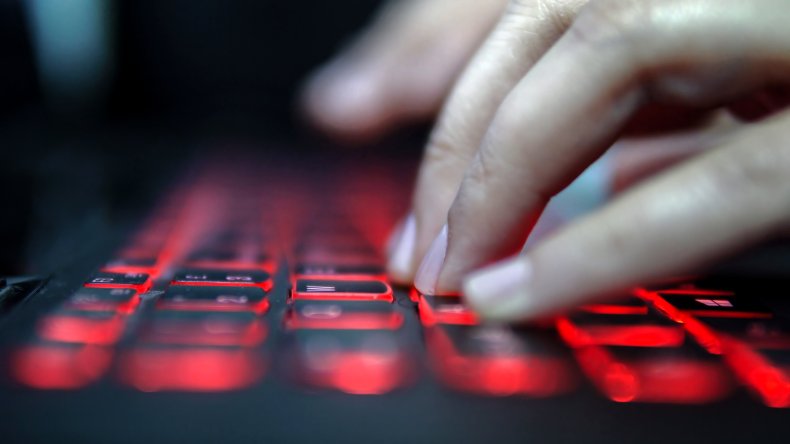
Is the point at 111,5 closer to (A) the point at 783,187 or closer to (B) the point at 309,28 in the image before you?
(B) the point at 309,28

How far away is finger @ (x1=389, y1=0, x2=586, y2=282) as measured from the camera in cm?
57

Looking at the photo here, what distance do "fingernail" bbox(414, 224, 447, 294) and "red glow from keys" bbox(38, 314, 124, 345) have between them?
0.22 m

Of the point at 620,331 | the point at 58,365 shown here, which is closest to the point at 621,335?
the point at 620,331

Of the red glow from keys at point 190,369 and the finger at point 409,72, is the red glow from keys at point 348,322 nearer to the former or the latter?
the red glow from keys at point 190,369

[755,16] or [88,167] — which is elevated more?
[88,167]

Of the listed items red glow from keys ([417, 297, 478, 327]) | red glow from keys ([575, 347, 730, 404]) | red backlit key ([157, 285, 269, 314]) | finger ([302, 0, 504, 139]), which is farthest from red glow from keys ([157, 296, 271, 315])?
finger ([302, 0, 504, 139])

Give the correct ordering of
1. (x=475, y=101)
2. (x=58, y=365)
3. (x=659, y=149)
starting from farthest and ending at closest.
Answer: (x=659, y=149)
(x=475, y=101)
(x=58, y=365)

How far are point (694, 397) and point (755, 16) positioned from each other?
278mm

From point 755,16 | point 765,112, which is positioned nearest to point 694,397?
point 755,16

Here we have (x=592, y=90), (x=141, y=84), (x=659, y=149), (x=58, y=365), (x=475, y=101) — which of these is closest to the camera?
(x=58, y=365)

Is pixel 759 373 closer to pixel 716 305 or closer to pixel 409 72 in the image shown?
pixel 716 305

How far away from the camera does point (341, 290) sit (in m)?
0.49

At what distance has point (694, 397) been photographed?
0.37 metres

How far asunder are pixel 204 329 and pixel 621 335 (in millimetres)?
271
